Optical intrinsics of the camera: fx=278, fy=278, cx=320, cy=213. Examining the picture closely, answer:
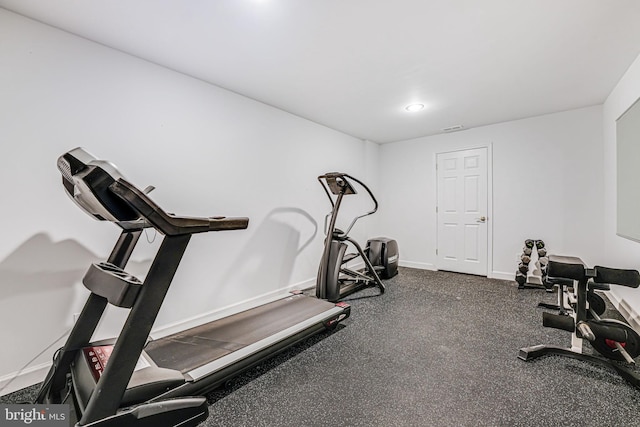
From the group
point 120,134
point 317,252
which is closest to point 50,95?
point 120,134

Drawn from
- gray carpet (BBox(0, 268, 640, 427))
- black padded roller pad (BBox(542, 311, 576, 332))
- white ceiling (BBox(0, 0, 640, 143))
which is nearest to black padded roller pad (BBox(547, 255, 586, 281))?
black padded roller pad (BBox(542, 311, 576, 332))

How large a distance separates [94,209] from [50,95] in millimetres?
1263

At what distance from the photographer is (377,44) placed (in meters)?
2.22

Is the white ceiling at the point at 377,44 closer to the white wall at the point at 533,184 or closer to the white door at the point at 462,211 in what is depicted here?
the white wall at the point at 533,184

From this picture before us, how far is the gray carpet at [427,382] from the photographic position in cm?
157

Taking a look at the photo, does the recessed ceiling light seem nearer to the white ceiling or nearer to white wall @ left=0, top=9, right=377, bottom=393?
the white ceiling

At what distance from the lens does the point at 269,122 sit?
11.5ft

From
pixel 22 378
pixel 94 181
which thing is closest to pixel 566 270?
pixel 94 181

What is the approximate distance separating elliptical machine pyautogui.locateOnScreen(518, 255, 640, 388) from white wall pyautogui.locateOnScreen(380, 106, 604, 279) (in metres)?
2.02

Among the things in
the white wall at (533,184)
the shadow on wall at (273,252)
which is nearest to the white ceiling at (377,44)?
the white wall at (533,184)

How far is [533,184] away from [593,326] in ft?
9.07

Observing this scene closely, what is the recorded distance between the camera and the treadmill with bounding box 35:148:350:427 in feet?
3.96

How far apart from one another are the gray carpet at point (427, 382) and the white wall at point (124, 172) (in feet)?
2.51

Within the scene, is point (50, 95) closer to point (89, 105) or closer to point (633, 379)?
point (89, 105)
